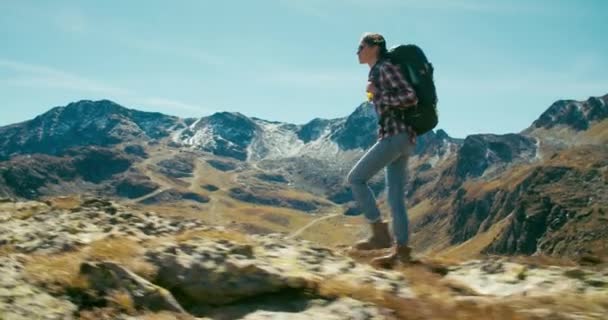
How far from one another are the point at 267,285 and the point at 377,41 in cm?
573

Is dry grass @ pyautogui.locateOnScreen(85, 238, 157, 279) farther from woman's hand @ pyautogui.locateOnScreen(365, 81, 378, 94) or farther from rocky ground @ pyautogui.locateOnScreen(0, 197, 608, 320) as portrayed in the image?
woman's hand @ pyautogui.locateOnScreen(365, 81, 378, 94)

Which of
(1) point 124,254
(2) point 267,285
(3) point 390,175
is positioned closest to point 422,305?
(2) point 267,285

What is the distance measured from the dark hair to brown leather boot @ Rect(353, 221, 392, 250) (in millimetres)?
4012

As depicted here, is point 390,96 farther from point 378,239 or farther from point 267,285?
point 267,285

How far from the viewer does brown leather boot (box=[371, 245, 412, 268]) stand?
1211 centimetres

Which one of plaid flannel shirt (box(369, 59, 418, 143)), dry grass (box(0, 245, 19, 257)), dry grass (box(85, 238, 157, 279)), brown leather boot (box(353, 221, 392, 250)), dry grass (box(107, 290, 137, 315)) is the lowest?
dry grass (box(0, 245, 19, 257))

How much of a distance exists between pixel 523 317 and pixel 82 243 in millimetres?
9887

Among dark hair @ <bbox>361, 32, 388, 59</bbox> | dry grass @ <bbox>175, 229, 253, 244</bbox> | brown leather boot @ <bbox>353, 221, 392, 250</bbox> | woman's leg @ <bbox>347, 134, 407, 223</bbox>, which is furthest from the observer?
dry grass @ <bbox>175, 229, 253, 244</bbox>

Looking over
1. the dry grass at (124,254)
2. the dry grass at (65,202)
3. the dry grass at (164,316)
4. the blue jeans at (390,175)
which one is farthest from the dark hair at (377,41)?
the dry grass at (65,202)

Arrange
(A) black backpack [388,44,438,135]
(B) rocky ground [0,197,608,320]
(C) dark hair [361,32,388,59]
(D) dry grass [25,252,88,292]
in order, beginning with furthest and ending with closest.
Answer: (C) dark hair [361,32,388,59], (A) black backpack [388,44,438,135], (D) dry grass [25,252,88,292], (B) rocky ground [0,197,608,320]

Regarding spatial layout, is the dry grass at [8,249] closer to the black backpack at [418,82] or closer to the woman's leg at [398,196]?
the woman's leg at [398,196]

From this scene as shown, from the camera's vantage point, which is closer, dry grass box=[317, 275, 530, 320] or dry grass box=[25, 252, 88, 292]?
dry grass box=[317, 275, 530, 320]

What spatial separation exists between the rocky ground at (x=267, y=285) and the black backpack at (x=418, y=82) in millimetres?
3034

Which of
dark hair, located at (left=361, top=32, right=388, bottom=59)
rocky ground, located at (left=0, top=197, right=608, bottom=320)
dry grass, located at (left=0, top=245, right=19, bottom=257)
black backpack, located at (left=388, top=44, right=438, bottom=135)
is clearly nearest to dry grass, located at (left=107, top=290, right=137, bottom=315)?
rocky ground, located at (left=0, top=197, right=608, bottom=320)
